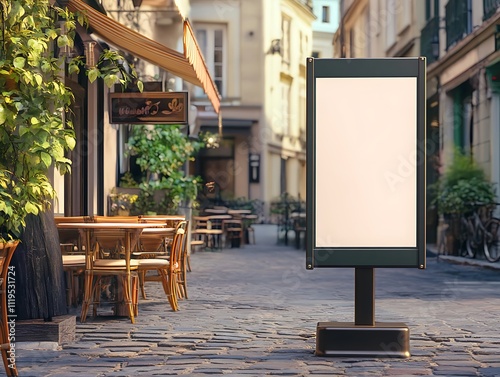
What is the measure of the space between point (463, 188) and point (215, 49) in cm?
2395

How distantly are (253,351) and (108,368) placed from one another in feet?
3.81

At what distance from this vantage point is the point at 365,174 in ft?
23.5

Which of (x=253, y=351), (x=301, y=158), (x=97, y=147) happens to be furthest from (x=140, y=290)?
(x=301, y=158)

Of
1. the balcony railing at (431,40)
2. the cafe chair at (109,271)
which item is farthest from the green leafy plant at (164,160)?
the balcony railing at (431,40)

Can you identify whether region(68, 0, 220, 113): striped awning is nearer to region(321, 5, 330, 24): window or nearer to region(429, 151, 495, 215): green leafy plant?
region(429, 151, 495, 215): green leafy plant

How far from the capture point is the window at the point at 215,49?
41.2m

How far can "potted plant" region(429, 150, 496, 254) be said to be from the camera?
18812mm

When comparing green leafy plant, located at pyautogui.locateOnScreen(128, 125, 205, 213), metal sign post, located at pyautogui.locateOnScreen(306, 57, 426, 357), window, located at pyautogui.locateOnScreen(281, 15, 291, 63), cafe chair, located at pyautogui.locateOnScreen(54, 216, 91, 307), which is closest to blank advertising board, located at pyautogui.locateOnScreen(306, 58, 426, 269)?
metal sign post, located at pyautogui.locateOnScreen(306, 57, 426, 357)

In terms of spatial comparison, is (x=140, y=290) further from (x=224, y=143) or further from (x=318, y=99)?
(x=224, y=143)

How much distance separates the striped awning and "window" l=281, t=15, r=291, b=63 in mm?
35348

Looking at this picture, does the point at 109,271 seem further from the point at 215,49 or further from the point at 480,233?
the point at 215,49

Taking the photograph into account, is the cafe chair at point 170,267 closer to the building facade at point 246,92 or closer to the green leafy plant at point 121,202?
the green leafy plant at point 121,202

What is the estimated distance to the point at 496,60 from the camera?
1873 centimetres

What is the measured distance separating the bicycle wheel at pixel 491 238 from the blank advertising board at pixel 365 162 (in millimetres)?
10418
